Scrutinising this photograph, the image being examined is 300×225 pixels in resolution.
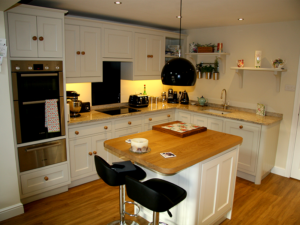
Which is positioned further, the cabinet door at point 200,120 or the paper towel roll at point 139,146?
the cabinet door at point 200,120

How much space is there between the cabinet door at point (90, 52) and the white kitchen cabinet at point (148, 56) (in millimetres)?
759

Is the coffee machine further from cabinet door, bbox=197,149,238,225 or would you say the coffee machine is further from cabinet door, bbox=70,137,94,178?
cabinet door, bbox=197,149,238,225

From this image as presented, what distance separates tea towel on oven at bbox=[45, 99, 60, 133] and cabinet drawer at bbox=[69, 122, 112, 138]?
0.85ft

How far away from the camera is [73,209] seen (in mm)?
2910

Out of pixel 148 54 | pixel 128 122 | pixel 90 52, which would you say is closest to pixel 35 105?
pixel 90 52

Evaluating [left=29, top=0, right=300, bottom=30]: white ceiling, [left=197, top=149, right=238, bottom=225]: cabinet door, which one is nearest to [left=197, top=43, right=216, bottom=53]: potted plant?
[left=29, top=0, right=300, bottom=30]: white ceiling

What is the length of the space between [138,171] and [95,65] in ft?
6.58

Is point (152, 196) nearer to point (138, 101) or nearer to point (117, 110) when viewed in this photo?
point (117, 110)

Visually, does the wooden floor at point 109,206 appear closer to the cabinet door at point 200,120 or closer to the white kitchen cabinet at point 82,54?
the cabinet door at point 200,120

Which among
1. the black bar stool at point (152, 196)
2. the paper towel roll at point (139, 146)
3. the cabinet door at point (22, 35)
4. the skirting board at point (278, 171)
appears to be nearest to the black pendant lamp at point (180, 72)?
the paper towel roll at point (139, 146)

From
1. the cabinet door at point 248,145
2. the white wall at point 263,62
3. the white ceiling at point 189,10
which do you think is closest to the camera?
the white ceiling at point 189,10

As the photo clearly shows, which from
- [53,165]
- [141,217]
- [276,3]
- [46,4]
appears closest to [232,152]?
[141,217]

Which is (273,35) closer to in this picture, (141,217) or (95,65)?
(95,65)

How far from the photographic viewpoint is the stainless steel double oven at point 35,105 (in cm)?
272
